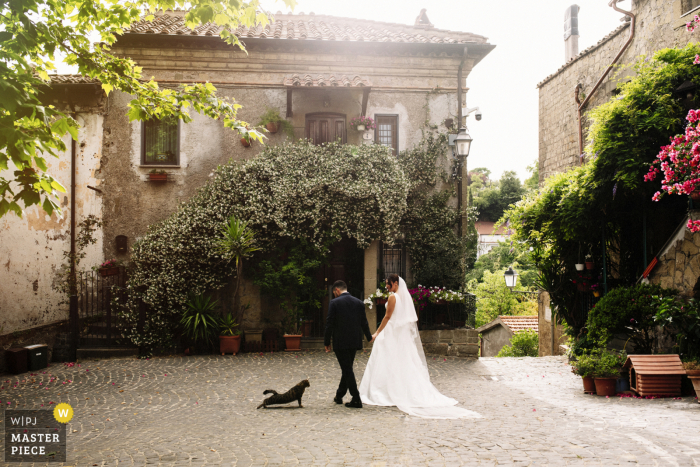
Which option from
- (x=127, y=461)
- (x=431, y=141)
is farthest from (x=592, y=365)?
(x=431, y=141)

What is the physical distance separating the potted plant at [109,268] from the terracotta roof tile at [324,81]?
20.7ft

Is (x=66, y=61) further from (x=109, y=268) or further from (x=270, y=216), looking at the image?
(x=109, y=268)

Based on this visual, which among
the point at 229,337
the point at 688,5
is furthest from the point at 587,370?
the point at 688,5

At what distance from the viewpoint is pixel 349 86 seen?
11.9 meters

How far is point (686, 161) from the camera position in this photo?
22.6ft

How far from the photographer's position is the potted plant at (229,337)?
11320 millimetres

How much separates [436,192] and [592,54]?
6.46 m

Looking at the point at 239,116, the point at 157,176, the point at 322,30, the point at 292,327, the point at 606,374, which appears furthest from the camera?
the point at 322,30

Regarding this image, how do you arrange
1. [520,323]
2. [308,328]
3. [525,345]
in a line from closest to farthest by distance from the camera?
[308,328], [525,345], [520,323]

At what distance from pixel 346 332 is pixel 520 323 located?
710 inches

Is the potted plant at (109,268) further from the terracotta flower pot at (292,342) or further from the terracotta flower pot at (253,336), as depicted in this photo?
the terracotta flower pot at (292,342)

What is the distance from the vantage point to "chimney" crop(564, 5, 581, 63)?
55.8ft

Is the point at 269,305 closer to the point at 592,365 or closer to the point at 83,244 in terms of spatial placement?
the point at 83,244

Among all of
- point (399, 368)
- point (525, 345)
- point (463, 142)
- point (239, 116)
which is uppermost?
point (239, 116)
